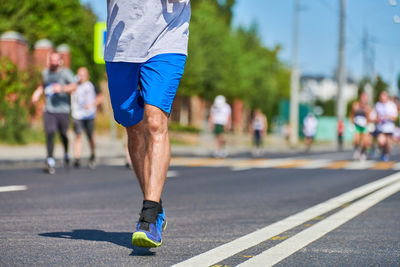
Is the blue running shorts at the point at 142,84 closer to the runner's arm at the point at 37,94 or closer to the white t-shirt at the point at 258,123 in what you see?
the runner's arm at the point at 37,94

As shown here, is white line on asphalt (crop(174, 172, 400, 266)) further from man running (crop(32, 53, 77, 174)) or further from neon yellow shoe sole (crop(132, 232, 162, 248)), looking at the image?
man running (crop(32, 53, 77, 174))

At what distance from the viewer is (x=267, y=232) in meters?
5.09

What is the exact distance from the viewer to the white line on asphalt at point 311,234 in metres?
3.99

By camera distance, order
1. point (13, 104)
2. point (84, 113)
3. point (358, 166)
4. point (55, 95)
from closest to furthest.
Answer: point (55, 95) → point (84, 113) → point (358, 166) → point (13, 104)

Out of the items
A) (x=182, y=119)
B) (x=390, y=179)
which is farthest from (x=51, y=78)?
(x=182, y=119)

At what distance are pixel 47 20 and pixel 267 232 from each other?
27.6m

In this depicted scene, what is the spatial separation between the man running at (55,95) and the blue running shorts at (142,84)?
7.29 meters

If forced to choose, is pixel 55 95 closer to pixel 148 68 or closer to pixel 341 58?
pixel 148 68

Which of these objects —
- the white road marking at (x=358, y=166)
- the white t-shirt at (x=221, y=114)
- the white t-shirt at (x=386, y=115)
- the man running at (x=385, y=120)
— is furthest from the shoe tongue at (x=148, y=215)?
the white t-shirt at (x=221, y=114)

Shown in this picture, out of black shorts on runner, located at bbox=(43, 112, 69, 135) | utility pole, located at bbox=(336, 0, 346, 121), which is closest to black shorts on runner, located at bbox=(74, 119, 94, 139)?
black shorts on runner, located at bbox=(43, 112, 69, 135)

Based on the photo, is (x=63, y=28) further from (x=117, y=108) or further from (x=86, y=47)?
(x=117, y=108)

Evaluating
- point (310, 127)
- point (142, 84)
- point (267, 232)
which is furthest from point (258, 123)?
point (142, 84)

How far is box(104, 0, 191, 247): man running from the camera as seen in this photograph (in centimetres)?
438

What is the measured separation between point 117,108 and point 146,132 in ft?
0.75
